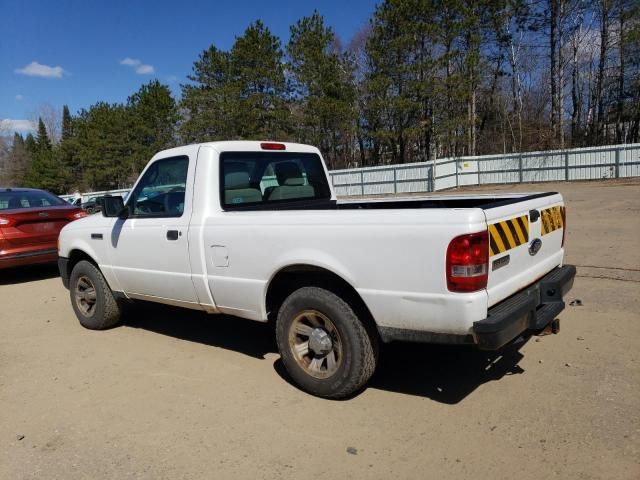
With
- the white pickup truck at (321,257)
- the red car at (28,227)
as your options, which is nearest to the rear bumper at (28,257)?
the red car at (28,227)

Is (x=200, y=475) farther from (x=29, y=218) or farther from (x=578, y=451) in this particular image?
(x=29, y=218)

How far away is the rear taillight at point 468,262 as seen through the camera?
115 inches

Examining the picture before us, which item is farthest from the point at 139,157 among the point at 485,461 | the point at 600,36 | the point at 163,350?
A: the point at 485,461

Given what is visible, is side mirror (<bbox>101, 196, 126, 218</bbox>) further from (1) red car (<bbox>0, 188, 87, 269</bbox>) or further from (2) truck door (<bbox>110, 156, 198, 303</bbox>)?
(1) red car (<bbox>0, 188, 87, 269</bbox>)

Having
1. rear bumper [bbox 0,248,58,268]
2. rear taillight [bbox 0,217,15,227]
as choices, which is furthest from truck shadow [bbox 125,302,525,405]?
rear taillight [bbox 0,217,15,227]

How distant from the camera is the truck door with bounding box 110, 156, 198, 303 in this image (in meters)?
4.40

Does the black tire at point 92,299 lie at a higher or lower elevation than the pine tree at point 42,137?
lower

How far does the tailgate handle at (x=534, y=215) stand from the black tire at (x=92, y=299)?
Result: 13.8ft

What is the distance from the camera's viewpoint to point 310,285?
12.3ft

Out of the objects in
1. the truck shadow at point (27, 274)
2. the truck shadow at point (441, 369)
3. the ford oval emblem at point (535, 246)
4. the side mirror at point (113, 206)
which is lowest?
the truck shadow at point (441, 369)

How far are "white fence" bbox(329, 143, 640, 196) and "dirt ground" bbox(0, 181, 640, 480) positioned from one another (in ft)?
72.1

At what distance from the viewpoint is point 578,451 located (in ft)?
9.39

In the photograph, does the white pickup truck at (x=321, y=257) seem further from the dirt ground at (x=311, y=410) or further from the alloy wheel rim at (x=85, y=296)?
the dirt ground at (x=311, y=410)

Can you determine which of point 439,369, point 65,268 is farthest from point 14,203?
point 439,369
